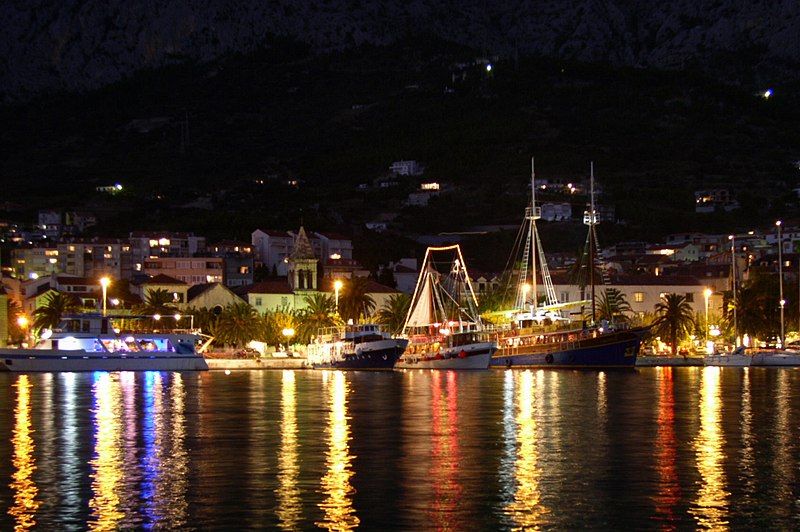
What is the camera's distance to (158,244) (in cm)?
15688

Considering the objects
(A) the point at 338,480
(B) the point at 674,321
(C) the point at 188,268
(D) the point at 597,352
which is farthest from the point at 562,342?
(A) the point at 338,480

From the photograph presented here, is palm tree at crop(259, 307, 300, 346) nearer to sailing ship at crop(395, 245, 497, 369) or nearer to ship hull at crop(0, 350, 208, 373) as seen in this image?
sailing ship at crop(395, 245, 497, 369)

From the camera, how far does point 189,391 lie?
65.8 m

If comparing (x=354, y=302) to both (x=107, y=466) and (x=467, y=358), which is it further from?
(x=107, y=466)

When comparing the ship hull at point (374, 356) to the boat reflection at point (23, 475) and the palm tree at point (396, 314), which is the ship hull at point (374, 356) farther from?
the boat reflection at point (23, 475)

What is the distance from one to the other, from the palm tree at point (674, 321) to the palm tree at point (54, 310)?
53193mm

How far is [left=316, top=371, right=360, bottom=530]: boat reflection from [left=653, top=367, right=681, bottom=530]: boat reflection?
6407mm

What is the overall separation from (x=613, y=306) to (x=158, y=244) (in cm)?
6580

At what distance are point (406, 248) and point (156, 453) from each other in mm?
135623

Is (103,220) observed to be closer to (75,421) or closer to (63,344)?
(63,344)

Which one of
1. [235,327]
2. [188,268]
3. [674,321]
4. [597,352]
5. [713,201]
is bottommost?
[597,352]

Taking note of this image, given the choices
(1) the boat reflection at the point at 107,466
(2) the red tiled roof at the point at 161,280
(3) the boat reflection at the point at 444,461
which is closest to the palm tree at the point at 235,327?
(2) the red tiled roof at the point at 161,280

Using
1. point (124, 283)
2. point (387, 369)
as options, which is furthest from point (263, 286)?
point (387, 369)

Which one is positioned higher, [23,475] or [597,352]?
[597,352]
